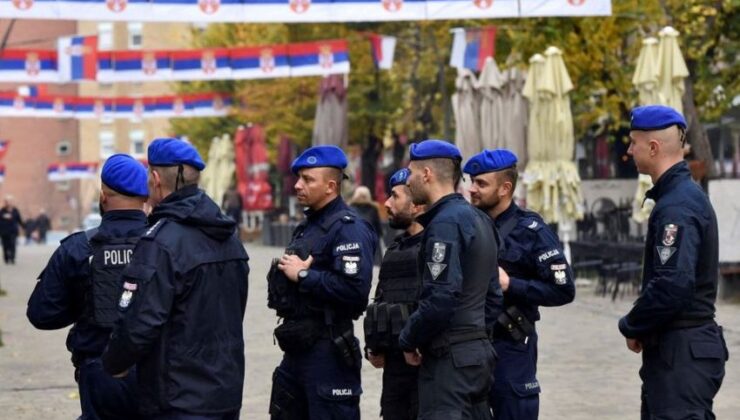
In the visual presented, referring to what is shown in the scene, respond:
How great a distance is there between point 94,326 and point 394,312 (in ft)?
4.85

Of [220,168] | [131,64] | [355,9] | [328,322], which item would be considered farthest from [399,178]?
[220,168]

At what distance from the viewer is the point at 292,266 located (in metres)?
8.77

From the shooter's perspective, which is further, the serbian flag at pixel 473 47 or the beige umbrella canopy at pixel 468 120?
the serbian flag at pixel 473 47

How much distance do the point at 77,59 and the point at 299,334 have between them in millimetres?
27678

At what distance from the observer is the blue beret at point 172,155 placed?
24.7ft

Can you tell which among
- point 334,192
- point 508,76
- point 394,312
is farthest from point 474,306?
point 508,76

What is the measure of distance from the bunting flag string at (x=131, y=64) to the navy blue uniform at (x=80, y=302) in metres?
25.0

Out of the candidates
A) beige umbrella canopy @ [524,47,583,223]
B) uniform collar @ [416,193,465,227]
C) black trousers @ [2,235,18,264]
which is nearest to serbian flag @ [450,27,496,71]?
beige umbrella canopy @ [524,47,583,223]

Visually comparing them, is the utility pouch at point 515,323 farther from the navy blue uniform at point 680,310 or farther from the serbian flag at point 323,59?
the serbian flag at point 323,59

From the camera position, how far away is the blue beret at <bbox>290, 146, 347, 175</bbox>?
29.7 ft

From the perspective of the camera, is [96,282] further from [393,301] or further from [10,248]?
[10,248]

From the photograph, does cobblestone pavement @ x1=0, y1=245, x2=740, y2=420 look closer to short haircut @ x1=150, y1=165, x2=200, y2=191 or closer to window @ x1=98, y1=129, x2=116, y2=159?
short haircut @ x1=150, y1=165, x2=200, y2=191

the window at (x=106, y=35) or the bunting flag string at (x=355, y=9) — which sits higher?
the window at (x=106, y=35)

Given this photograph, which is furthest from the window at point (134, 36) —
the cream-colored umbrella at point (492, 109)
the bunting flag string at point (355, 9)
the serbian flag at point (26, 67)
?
the bunting flag string at point (355, 9)
